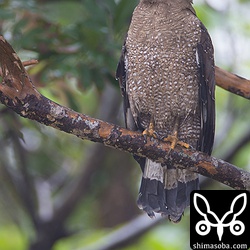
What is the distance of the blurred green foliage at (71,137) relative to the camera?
16.9 feet

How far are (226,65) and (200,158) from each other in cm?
284

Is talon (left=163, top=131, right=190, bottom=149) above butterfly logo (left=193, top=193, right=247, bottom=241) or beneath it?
above

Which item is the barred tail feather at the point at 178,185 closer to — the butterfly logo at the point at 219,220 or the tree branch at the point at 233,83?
the butterfly logo at the point at 219,220

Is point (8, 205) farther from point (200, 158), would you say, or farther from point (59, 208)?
point (200, 158)

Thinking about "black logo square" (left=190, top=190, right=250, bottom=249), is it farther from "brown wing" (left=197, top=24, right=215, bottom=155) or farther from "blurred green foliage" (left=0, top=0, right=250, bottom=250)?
"blurred green foliage" (left=0, top=0, right=250, bottom=250)

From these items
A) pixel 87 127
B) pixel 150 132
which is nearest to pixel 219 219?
pixel 150 132

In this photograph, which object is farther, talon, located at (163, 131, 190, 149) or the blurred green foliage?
the blurred green foliage

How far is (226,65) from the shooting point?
6.96 m

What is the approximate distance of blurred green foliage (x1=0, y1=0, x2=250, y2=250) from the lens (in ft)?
16.9

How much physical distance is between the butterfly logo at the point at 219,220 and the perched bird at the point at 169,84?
13 centimetres

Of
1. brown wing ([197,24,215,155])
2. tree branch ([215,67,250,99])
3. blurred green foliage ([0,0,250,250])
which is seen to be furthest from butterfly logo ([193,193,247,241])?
blurred green foliage ([0,0,250,250])

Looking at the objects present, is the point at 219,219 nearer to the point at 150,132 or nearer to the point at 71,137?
the point at 150,132

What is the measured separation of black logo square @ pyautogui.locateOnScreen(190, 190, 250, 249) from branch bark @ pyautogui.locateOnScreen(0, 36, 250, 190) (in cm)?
48

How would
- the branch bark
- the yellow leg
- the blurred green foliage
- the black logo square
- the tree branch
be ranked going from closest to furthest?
the branch bark → the yellow leg → the black logo square → the tree branch → the blurred green foliage
